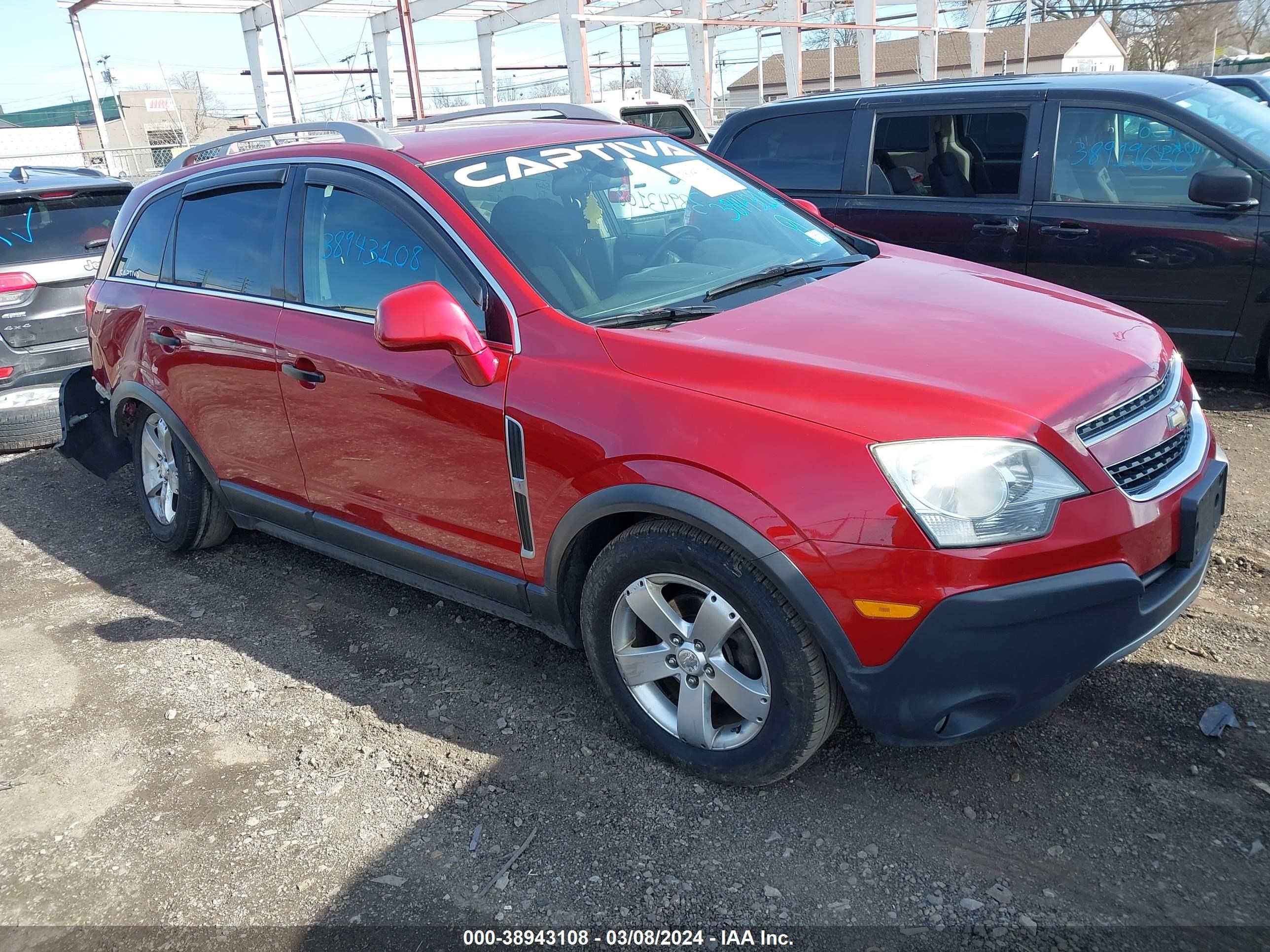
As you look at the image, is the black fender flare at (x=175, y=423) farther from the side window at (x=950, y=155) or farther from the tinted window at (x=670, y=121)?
the tinted window at (x=670, y=121)

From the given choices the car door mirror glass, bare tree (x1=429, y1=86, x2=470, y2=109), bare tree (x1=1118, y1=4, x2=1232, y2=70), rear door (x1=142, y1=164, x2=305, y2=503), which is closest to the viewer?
rear door (x1=142, y1=164, x2=305, y2=503)

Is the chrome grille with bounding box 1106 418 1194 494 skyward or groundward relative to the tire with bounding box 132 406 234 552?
skyward

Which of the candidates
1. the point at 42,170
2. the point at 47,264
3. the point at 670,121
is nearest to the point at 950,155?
the point at 47,264

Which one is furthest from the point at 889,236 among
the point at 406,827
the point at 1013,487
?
the point at 406,827

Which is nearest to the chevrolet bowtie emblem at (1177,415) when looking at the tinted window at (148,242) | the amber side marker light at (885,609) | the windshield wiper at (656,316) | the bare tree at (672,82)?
the amber side marker light at (885,609)

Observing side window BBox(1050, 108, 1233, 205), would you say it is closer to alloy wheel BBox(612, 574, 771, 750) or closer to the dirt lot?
the dirt lot

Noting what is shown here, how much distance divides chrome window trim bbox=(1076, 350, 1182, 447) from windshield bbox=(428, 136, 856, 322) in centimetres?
113

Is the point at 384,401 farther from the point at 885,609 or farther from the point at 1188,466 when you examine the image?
the point at 1188,466

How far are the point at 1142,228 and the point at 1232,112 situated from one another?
3.06 ft

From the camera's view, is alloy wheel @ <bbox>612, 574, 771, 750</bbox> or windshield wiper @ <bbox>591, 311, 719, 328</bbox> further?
windshield wiper @ <bbox>591, 311, 719, 328</bbox>

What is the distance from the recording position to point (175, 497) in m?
4.81

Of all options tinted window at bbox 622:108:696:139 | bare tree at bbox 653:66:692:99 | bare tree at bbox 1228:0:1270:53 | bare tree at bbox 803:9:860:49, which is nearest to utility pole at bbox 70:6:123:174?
tinted window at bbox 622:108:696:139

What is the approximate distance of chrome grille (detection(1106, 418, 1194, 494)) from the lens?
97.4 inches

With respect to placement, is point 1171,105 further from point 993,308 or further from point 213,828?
point 213,828
